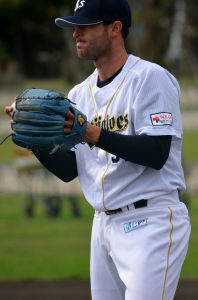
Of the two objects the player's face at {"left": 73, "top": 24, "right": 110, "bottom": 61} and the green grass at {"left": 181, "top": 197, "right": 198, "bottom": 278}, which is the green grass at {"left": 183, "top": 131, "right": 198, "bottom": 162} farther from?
the player's face at {"left": 73, "top": 24, "right": 110, "bottom": 61}

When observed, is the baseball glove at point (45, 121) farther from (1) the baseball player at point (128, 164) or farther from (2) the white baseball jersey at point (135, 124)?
(2) the white baseball jersey at point (135, 124)

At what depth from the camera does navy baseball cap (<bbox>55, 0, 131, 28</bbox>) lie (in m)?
2.90

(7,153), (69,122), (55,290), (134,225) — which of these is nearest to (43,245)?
(55,290)

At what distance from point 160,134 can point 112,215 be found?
1.43ft

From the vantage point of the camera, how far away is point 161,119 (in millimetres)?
2723

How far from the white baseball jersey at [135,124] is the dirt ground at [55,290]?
223 cm

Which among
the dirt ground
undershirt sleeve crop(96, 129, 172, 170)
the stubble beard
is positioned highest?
the stubble beard

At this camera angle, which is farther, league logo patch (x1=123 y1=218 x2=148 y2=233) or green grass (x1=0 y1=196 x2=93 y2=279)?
green grass (x1=0 y1=196 x2=93 y2=279)

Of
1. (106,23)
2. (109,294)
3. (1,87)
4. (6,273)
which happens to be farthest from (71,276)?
(1,87)

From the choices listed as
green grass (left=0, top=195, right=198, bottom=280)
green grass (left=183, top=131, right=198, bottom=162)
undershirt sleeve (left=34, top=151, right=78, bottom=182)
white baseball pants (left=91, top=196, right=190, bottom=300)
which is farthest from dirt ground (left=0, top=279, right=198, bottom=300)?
green grass (left=183, top=131, right=198, bottom=162)

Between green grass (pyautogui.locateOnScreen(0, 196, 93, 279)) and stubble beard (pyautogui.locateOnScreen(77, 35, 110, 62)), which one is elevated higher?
stubble beard (pyautogui.locateOnScreen(77, 35, 110, 62))

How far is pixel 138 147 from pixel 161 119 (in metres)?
0.16

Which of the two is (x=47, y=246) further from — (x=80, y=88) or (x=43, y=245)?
(x=80, y=88)

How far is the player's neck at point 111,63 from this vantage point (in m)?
2.96
